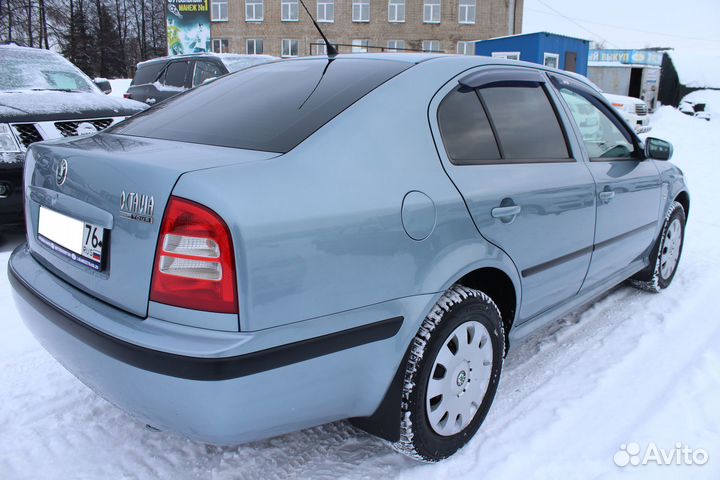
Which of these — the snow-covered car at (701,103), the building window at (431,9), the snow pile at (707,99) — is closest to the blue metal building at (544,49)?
the snow-covered car at (701,103)

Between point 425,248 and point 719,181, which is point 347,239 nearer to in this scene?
point 425,248

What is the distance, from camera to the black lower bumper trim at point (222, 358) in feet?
4.91

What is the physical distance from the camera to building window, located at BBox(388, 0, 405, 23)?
44428 millimetres

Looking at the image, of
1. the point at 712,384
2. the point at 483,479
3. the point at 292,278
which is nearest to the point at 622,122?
the point at 712,384

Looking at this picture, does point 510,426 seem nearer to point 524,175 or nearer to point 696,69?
point 524,175

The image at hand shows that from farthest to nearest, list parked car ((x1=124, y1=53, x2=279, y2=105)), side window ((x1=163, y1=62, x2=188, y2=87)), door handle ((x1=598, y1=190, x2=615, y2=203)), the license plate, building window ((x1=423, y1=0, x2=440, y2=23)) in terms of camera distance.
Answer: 1. building window ((x1=423, y1=0, x2=440, y2=23))
2. side window ((x1=163, y1=62, x2=188, y2=87))
3. parked car ((x1=124, y1=53, x2=279, y2=105))
4. door handle ((x1=598, y1=190, x2=615, y2=203))
5. the license plate

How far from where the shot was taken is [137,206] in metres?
1.61

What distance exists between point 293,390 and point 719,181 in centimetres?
968

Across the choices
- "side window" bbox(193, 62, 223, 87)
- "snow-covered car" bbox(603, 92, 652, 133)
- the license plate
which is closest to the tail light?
the license plate

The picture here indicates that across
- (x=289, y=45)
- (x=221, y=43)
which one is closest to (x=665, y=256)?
(x=289, y=45)

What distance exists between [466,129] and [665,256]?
8.33 ft

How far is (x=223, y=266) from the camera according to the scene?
1.52 m

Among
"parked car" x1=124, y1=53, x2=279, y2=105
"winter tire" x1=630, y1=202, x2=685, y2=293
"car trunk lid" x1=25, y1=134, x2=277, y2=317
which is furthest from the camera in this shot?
"parked car" x1=124, y1=53, x2=279, y2=105

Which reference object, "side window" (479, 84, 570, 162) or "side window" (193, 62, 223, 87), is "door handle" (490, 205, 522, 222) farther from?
"side window" (193, 62, 223, 87)
